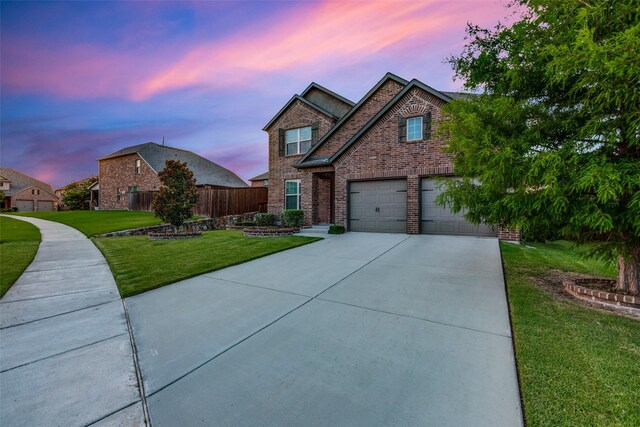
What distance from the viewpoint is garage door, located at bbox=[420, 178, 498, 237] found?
9398 millimetres

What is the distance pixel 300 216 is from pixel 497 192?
9758 mm

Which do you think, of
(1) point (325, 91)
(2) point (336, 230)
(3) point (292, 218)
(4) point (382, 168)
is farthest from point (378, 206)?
(1) point (325, 91)

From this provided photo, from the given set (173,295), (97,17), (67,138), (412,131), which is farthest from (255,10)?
(67,138)

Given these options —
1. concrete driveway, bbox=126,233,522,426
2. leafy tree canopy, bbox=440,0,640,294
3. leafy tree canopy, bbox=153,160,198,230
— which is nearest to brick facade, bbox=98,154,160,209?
leafy tree canopy, bbox=153,160,198,230

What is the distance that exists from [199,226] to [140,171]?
17.9m

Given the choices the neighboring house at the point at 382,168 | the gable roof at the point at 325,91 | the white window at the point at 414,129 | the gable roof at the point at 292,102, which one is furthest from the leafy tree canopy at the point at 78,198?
the white window at the point at 414,129

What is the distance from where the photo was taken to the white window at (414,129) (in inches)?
401

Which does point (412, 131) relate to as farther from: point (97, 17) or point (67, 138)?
point (67, 138)

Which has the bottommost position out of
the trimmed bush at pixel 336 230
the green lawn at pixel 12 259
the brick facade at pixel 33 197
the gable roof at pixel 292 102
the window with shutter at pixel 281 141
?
the green lawn at pixel 12 259

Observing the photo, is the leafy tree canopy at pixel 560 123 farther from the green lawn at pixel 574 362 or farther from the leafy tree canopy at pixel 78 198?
the leafy tree canopy at pixel 78 198

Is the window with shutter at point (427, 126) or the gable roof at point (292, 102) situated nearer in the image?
the window with shutter at point (427, 126)

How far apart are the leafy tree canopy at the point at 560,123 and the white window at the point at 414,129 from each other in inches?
224

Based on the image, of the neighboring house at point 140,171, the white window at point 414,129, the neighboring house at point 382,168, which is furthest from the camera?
the neighboring house at point 140,171

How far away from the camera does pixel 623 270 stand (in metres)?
3.93
